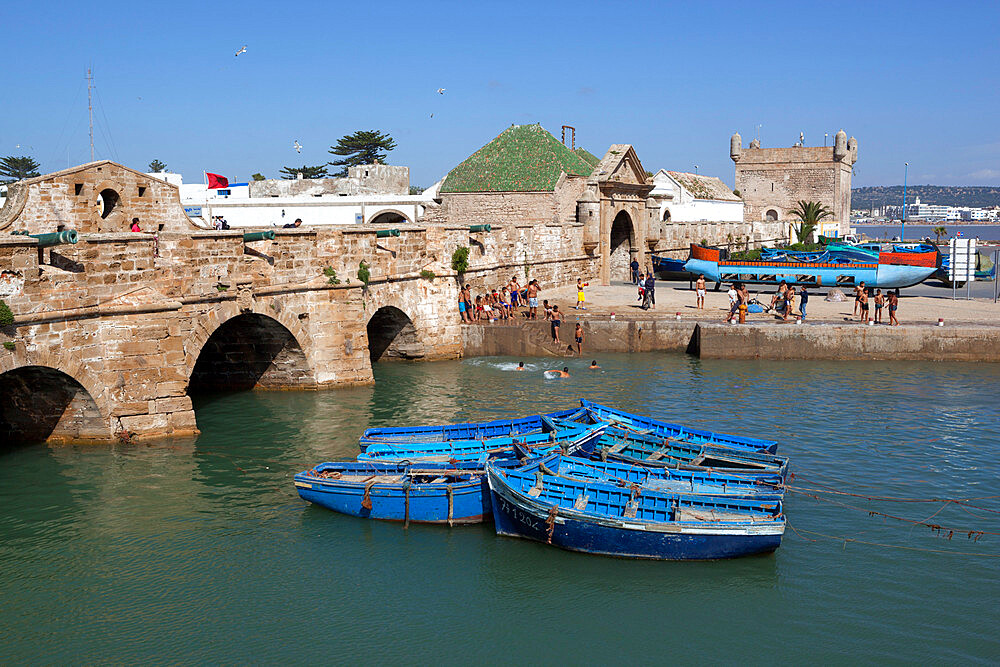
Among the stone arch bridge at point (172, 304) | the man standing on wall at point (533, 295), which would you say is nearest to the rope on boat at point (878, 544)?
the stone arch bridge at point (172, 304)

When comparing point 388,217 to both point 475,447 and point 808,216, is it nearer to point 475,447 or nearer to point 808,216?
point 808,216

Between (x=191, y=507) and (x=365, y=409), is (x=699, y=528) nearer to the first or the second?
(x=191, y=507)

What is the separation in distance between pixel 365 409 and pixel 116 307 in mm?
6396

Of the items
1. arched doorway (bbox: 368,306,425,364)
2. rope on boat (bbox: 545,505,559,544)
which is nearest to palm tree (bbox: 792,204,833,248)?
arched doorway (bbox: 368,306,425,364)

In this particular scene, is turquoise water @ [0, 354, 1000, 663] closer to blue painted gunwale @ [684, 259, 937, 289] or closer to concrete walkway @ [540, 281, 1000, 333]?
concrete walkway @ [540, 281, 1000, 333]

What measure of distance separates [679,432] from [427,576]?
6.19 m

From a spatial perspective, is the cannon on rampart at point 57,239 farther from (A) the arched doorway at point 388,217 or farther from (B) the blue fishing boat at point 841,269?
(A) the arched doorway at point 388,217

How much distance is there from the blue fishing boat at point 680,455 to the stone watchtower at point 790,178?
53.7m

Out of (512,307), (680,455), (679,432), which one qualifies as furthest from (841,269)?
(680,455)

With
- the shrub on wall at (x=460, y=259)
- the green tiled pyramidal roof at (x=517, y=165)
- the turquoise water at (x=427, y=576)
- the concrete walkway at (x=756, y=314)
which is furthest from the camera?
the green tiled pyramidal roof at (x=517, y=165)

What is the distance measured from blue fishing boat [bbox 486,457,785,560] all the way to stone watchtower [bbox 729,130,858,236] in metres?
56.8

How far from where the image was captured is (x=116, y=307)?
1677 centimetres

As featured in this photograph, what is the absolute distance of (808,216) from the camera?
57.4 metres

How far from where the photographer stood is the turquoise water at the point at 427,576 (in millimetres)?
10820
